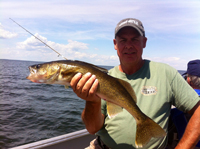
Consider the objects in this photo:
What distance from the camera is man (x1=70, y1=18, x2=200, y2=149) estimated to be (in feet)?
8.14

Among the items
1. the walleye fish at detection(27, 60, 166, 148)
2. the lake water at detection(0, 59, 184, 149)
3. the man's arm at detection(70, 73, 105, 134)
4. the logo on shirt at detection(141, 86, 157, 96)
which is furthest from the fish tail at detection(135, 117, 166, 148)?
the lake water at detection(0, 59, 184, 149)

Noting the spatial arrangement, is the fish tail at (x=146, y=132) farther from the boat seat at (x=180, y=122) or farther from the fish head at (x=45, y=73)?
the fish head at (x=45, y=73)

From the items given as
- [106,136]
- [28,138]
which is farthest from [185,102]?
[28,138]

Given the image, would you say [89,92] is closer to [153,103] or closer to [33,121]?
[153,103]

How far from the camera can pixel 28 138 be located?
852 cm

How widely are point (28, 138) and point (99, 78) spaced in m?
8.14

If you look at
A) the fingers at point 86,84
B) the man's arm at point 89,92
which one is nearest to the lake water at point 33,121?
the man's arm at point 89,92

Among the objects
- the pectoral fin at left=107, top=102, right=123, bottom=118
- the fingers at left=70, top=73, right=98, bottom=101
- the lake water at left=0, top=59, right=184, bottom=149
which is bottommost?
the lake water at left=0, top=59, right=184, bottom=149

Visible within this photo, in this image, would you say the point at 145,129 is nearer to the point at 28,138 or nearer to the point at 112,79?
the point at 112,79

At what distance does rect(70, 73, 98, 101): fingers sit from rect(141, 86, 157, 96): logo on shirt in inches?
39.2

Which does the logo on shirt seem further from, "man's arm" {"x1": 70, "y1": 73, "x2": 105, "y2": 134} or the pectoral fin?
"man's arm" {"x1": 70, "y1": 73, "x2": 105, "y2": 134}

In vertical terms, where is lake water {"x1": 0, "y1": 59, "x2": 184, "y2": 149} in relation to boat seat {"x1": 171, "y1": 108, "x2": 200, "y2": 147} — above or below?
below

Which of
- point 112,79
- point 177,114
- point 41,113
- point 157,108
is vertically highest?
point 112,79

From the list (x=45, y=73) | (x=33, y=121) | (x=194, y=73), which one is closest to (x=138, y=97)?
(x=45, y=73)
